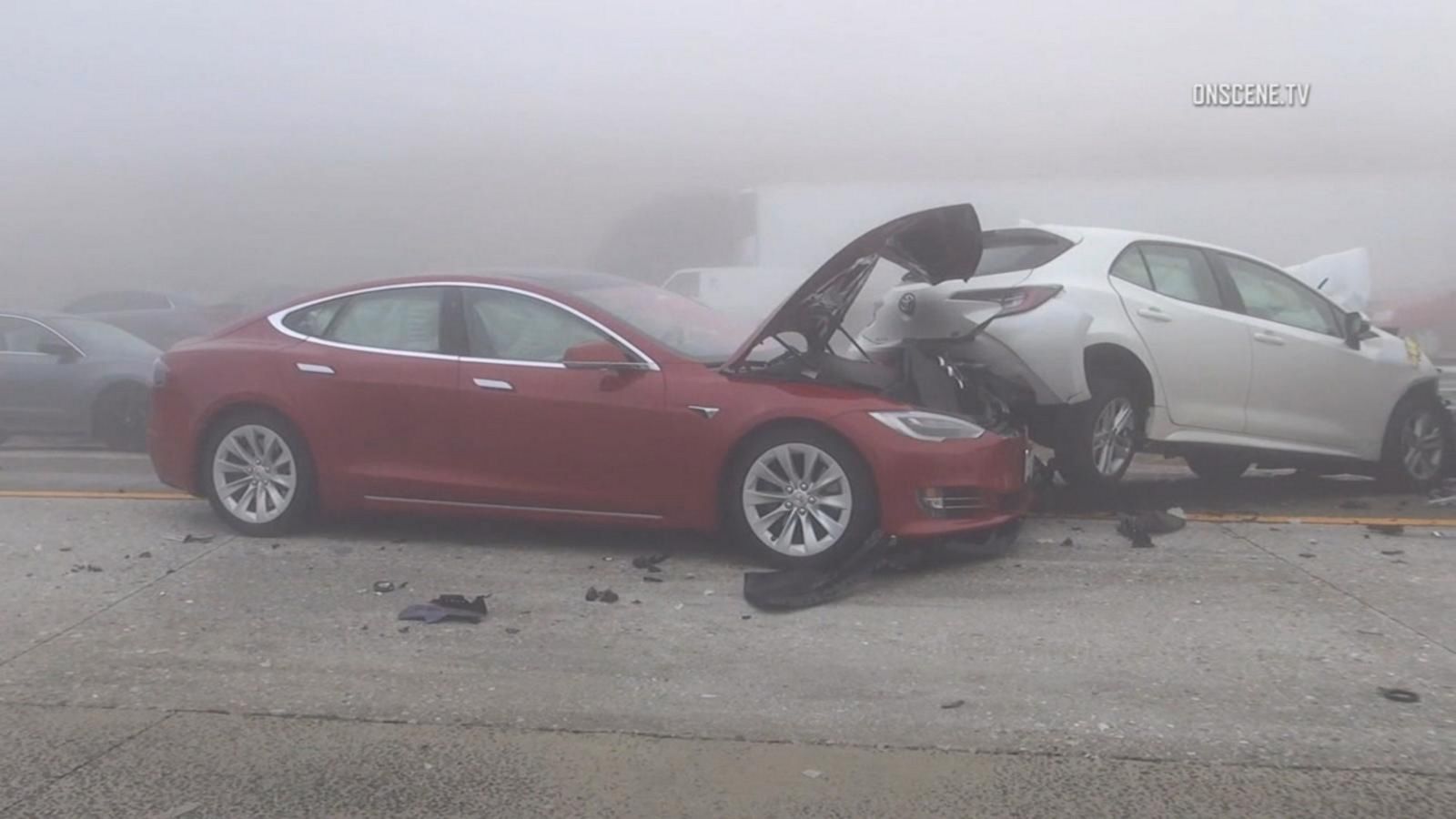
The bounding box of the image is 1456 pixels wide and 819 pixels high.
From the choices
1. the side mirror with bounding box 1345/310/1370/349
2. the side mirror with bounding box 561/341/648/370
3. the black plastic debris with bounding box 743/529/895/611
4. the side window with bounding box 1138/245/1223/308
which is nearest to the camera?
the black plastic debris with bounding box 743/529/895/611

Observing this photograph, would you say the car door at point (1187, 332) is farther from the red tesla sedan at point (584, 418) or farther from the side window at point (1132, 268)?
the red tesla sedan at point (584, 418)

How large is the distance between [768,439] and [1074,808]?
2.67 metres

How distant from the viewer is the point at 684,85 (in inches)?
335

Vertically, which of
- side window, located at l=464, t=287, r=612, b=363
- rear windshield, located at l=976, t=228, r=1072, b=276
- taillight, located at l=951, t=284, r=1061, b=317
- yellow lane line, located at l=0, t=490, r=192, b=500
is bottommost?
yellow lane line, located at l=0, t=490, r=192, b=500

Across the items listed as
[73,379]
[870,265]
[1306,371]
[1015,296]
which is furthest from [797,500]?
[73,379]

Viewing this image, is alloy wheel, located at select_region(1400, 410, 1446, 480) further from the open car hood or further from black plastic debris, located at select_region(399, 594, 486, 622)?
black plastic debris, located at select_region(399, 594, 486, 622)

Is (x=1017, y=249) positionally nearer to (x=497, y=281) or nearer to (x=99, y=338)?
(x=497, y=281)

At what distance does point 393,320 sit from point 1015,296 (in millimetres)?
3034

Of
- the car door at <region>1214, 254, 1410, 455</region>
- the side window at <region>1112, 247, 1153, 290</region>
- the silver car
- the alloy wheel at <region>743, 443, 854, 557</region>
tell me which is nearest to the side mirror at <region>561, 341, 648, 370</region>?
the alloy wheel at <region>743, 443, 854, 557</region>

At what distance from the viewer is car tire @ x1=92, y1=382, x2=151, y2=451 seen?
9328mm

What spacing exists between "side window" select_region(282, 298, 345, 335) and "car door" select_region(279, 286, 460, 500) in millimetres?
66

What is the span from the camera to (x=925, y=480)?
6.16m

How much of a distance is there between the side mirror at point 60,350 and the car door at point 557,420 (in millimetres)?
3756

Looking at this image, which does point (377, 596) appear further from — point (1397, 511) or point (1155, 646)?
point (1397, 511)
